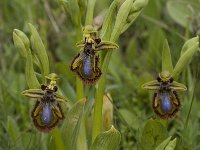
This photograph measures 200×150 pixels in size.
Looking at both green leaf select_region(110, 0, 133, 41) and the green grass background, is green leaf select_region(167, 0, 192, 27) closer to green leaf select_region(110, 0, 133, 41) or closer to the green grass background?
the green grass background

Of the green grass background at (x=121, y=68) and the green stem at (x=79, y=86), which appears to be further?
the green grass background at (x=121, y=68)


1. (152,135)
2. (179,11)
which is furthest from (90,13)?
(179,11)

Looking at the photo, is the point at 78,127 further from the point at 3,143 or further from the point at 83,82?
the point at 3,143

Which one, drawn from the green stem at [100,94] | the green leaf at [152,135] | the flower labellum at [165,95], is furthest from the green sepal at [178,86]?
the green stem at [100,94]

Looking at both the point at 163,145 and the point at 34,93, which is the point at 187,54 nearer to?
the point at 163,145

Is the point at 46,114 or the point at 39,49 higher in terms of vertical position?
the point at 39,49

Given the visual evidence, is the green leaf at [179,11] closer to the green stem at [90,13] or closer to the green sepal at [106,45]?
the green stem at [90,13]
